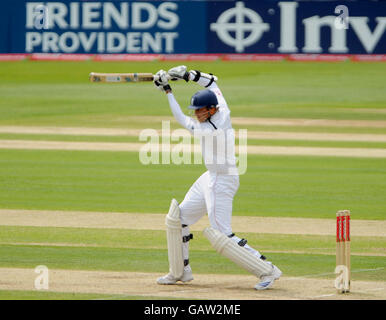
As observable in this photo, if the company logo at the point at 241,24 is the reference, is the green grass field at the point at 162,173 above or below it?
below

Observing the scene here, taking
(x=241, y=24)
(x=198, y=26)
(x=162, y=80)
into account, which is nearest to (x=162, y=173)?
(x=162, y=80)

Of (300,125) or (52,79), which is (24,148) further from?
(52,79)

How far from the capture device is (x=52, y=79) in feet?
122

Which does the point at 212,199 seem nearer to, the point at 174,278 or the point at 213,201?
the point at 213,201

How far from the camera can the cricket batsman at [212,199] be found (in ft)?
30.3

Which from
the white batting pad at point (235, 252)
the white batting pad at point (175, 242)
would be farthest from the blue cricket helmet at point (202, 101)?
the white batting pad at point (235, 252)

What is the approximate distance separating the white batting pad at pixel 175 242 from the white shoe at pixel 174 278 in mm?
53

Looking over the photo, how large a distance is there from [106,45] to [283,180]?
63.4 ft

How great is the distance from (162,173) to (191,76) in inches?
346

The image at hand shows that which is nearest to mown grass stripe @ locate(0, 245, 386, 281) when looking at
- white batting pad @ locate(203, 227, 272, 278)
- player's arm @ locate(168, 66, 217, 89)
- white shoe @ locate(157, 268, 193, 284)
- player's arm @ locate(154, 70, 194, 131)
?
white shoe @ locate(157, 268, 193, 284)

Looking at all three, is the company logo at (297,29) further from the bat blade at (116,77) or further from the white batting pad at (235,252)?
the white batting pad at (235,252)

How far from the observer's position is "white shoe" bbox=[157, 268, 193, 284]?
380 inches
